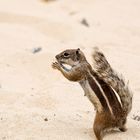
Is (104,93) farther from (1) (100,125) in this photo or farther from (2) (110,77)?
(1) (100,125)

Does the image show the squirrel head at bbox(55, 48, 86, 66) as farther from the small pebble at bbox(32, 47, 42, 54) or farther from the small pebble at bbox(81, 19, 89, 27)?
the small pebble at bbox(81, 19, 89, 27)

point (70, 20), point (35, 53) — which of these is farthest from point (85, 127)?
point (70, 20)

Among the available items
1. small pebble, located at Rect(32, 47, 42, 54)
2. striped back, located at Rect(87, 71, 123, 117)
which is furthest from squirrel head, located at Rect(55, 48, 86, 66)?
small pebble, located at Rect(32, 47, 42, 54)

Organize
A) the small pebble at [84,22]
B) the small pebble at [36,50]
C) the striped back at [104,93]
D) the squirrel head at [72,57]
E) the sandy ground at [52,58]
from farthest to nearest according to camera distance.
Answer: the small pebble at [84,22] < the small pebble at [36,50] < the sandy ground at [52,58] < the squirrel head at [72,57] < the striped back at [104,93]

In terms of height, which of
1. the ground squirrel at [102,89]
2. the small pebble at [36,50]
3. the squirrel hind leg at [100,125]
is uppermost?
the ground squirrel at [102,89]

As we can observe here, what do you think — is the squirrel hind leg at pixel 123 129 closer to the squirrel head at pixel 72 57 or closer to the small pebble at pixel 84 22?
the squirrel head at pixel 72 57

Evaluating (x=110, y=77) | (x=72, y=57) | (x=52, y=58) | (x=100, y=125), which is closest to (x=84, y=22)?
(x=52, y=58)

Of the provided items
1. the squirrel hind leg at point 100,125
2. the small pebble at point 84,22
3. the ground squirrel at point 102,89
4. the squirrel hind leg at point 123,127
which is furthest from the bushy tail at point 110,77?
the small pebble at point 84,22
